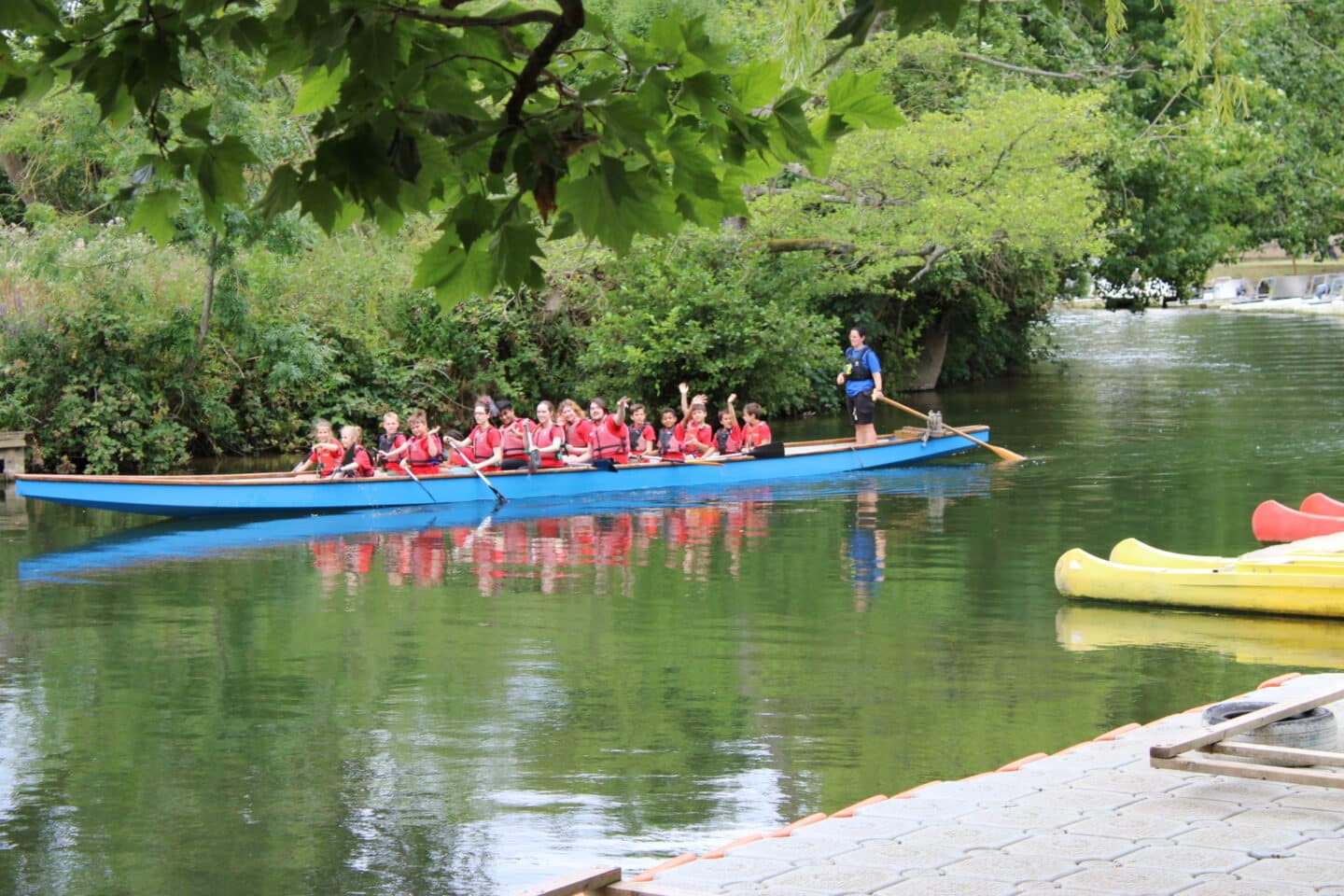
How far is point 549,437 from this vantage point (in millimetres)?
20219

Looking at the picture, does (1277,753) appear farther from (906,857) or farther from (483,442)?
(483,442)

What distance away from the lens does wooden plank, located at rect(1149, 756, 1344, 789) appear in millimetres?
6039

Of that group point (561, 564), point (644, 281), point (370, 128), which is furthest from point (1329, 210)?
point (370, 128)

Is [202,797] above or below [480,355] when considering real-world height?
below

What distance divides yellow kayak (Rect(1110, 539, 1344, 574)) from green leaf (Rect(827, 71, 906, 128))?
8.58m

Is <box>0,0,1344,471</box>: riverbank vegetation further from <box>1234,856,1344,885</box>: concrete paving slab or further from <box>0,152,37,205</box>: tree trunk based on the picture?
<box>1234,856,1344,885</box>: concrete paving slab

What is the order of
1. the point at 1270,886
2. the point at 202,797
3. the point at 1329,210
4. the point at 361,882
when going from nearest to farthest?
the point at 1270,886, the point at 361,882, the point at 202,797, the point at 1329,210

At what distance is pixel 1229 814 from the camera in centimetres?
602

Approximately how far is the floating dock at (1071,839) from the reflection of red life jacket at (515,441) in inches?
526

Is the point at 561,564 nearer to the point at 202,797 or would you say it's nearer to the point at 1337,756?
the point at 202,797

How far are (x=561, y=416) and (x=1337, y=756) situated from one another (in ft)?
49.2

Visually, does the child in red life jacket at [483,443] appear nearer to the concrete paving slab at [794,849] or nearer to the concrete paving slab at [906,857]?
the concrete paving slab at [794,849]

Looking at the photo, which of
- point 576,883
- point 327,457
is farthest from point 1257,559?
point 327,457

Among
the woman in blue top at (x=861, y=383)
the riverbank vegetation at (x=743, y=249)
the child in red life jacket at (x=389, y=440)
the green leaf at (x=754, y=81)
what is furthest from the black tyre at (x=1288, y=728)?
the woman in blue top at (x=861, y=383)
